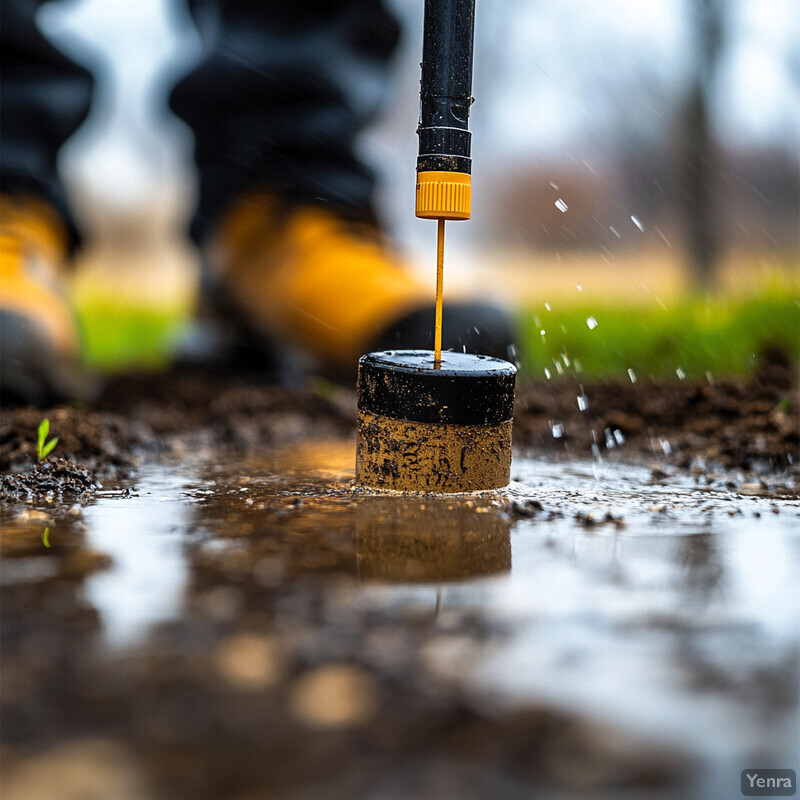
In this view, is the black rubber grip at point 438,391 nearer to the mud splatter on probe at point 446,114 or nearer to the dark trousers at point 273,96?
the mud splatter on probe at point 446,114

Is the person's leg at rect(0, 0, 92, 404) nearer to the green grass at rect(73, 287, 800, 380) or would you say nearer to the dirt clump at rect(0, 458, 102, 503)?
the green grass at rect(73, 287, 800, 380)

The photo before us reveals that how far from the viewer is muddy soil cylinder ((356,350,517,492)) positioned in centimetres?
138

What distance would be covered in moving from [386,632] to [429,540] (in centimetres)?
32

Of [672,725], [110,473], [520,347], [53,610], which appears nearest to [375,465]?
[110,473]

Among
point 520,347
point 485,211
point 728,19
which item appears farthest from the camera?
point 485,211

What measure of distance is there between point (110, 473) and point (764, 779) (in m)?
1.21

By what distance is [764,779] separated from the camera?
2.05 feet

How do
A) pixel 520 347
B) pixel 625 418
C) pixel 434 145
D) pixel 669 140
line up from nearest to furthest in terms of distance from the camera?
pixel 434 145, pixel 625 418, pixel 520 347, pixel 669 140

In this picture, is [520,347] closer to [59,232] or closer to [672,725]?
[59,232]

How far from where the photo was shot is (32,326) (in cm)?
192

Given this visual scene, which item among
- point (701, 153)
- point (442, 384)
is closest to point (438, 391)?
point (442, 384)

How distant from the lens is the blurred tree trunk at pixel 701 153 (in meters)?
3.94

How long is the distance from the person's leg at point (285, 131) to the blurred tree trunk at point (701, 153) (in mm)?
1779

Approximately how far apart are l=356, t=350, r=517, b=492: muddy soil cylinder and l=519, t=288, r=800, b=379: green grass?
1393 millimetres
